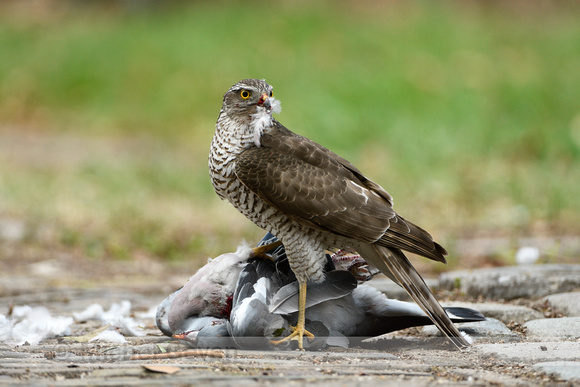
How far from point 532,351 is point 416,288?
24.0 inches

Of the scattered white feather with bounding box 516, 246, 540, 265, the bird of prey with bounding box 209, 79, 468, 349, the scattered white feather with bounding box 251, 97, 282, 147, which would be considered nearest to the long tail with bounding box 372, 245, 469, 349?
the bird of prey with bounding box 209, 79, 468, 349

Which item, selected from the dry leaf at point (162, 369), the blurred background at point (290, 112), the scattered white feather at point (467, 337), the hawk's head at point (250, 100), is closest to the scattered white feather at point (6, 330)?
the dry leaf at point (162, 369)

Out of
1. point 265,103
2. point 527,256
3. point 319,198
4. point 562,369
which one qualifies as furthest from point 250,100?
point 527,256

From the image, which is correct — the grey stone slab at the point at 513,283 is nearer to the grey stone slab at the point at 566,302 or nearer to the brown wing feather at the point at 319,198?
the grey stone slab at the point at 566,302

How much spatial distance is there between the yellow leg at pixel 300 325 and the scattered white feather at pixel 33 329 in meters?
1.06

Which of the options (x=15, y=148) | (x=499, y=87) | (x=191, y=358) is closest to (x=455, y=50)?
(x=499, y=87)

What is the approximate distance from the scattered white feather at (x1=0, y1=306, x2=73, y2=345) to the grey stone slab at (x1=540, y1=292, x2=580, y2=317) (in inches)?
95.1

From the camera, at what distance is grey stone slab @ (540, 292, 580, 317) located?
13.4 feet

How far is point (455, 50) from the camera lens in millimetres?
15930

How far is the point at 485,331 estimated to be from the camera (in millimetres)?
3756

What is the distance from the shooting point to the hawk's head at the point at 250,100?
3.83m

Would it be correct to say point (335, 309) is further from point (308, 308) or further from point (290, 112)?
point (290, 112)

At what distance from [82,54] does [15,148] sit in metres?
4.58

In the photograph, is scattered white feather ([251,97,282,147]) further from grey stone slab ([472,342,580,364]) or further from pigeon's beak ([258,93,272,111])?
grey stone slab ([472,342,580,364])
